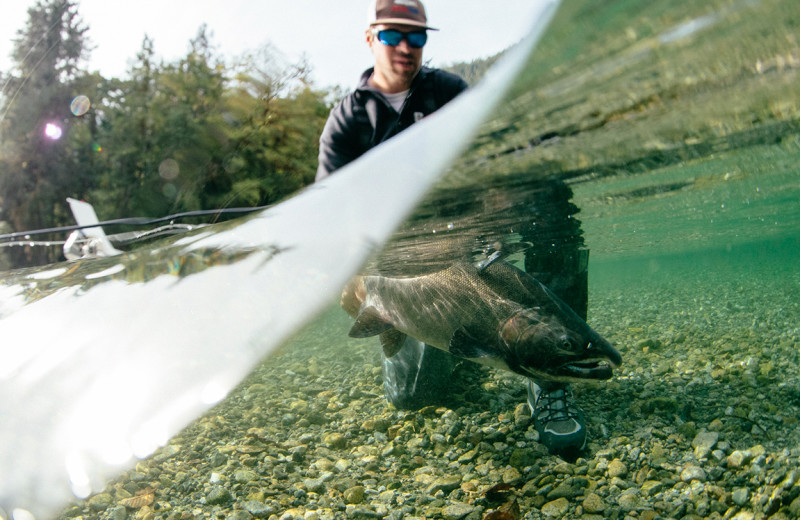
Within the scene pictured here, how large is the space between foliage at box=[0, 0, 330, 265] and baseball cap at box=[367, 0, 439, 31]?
3619mm

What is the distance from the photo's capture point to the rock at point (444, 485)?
2.53 m

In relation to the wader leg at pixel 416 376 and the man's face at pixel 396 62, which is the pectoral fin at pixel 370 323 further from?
the man's face at pixel 396 62

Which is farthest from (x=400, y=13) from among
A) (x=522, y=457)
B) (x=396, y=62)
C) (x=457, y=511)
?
(x=457, y=511)

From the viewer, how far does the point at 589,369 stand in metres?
2.50

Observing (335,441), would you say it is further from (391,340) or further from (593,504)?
(593,504)

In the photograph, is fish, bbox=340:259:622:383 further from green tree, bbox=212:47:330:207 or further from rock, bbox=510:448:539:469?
green tree, bbox=212:47:330:207

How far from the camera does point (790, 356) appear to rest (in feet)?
16.0

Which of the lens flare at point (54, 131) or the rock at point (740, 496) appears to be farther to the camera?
the lens flare at point (54, 131)

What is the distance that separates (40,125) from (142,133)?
3.87 metres

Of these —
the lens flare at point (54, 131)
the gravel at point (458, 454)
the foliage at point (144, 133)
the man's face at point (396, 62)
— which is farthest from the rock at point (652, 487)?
the lens flare at point (54, 131)

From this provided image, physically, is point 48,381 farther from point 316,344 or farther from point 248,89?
point 248,89

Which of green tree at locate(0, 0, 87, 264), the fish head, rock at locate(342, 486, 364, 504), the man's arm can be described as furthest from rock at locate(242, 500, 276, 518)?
green tree at locate(0, 0, 87, 264)

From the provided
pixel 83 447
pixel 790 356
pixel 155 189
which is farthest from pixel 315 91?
pixel 790 356

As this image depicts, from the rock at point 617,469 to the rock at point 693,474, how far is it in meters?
0.29
